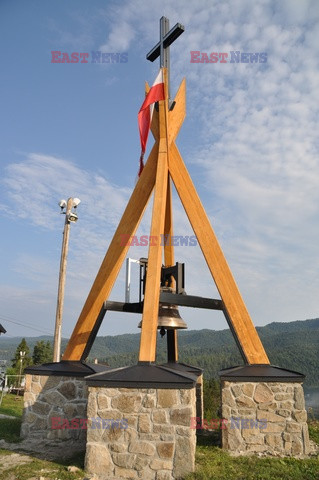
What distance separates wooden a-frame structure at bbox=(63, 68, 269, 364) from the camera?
7.07m

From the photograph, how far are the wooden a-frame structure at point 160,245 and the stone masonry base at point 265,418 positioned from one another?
66cm

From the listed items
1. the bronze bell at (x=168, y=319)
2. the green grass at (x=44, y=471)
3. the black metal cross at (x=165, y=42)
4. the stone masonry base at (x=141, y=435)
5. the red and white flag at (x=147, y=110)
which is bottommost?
the green grass at (x=44, y=471)

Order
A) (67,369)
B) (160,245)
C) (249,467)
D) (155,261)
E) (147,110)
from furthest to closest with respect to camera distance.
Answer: (147,110) → (67,369) → (160,245) → (155,261) → (249,467)

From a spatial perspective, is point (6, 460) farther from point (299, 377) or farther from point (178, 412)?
point (299, 377)

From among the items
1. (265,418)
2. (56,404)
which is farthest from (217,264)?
(56,404)

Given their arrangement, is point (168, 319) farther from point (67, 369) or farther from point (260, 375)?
point (67, 369)

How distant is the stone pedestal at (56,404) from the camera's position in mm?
7203

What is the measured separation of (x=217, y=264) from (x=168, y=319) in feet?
4.94

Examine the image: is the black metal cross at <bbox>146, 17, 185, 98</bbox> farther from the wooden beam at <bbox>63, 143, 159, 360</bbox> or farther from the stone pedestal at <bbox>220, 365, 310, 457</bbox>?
the stone pedestal at <bbox>220, 365, 310, 457</bbox>

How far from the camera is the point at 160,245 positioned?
6.83m

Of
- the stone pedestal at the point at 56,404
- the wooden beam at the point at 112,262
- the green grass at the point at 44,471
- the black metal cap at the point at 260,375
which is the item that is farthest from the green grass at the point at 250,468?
the wooden beam at the point at 112,262

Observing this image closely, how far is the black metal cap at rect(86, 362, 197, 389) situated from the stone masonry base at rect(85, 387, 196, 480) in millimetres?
89

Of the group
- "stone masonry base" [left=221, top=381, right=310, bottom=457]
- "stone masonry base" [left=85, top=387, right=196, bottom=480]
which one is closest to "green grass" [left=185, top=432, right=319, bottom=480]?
"stone masonry base" [left=221, top=381, right=310, bottom=457]

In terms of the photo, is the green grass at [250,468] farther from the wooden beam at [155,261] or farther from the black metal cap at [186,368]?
the black metal cap at [186,368]
